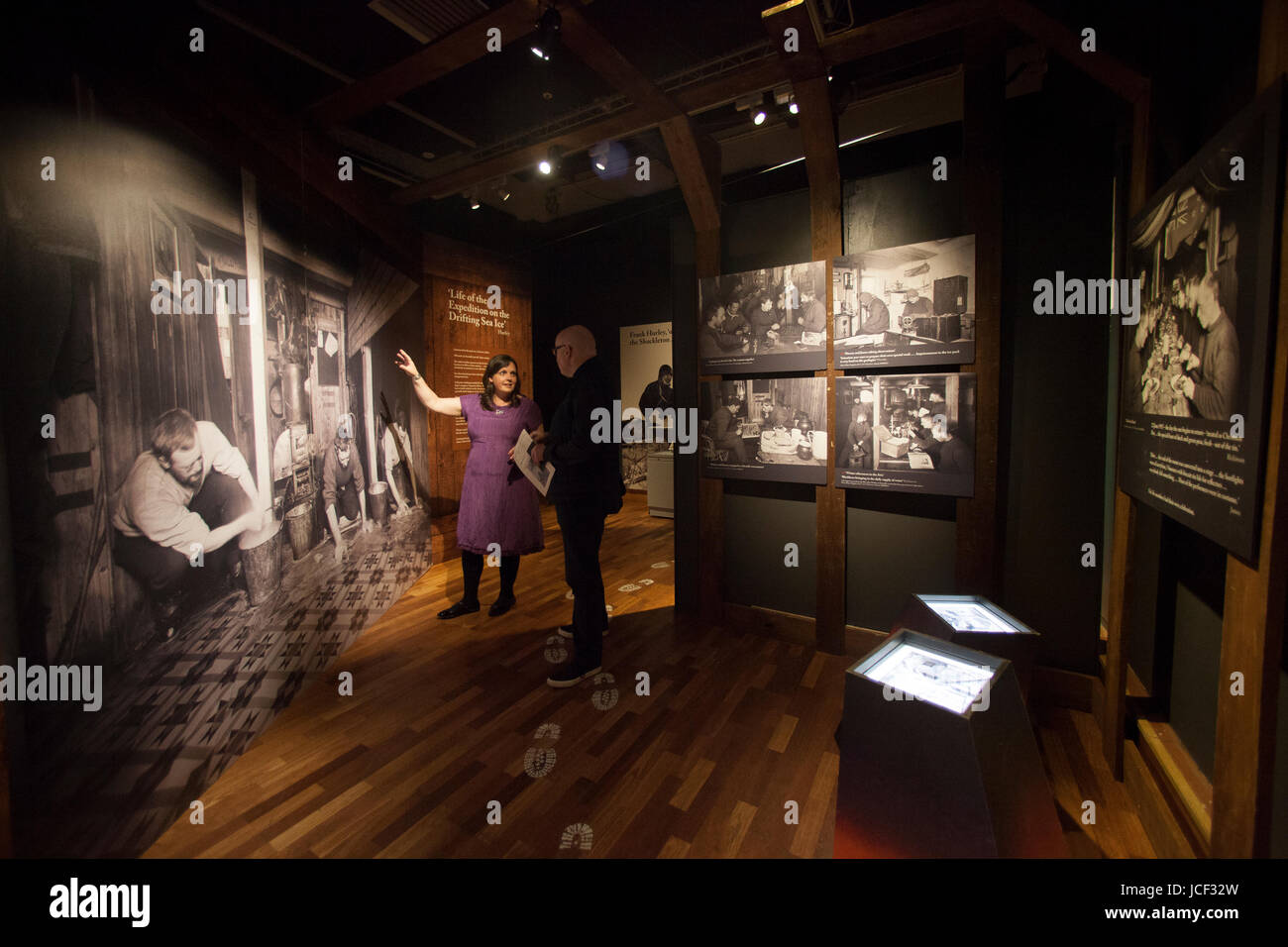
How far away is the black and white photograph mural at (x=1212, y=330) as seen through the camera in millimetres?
1224

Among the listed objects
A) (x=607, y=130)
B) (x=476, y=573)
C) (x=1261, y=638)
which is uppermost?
(x=607, y=130)

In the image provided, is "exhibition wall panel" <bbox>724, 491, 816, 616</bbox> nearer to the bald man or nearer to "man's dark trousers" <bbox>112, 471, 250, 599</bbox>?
the bald man

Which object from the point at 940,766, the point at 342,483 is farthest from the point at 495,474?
the point at 940,766

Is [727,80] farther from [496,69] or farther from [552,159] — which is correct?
[496,69]

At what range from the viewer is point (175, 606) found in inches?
75.7

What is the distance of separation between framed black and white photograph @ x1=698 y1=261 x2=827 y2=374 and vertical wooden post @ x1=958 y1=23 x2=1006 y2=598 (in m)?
0.80

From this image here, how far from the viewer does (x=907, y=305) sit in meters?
3.02

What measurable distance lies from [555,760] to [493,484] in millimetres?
2015

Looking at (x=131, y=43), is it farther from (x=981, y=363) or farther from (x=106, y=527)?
(x=981, y=363)

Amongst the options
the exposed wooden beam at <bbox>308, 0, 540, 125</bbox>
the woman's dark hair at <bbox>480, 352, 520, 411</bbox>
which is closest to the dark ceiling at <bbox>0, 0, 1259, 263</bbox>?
the exposed wooden beam at <bbox>308, 0, 540, 125</bbox>

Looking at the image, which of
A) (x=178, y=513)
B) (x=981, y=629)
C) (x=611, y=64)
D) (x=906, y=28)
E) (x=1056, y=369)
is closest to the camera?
(x=178, y=513)

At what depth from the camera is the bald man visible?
2.87 m
